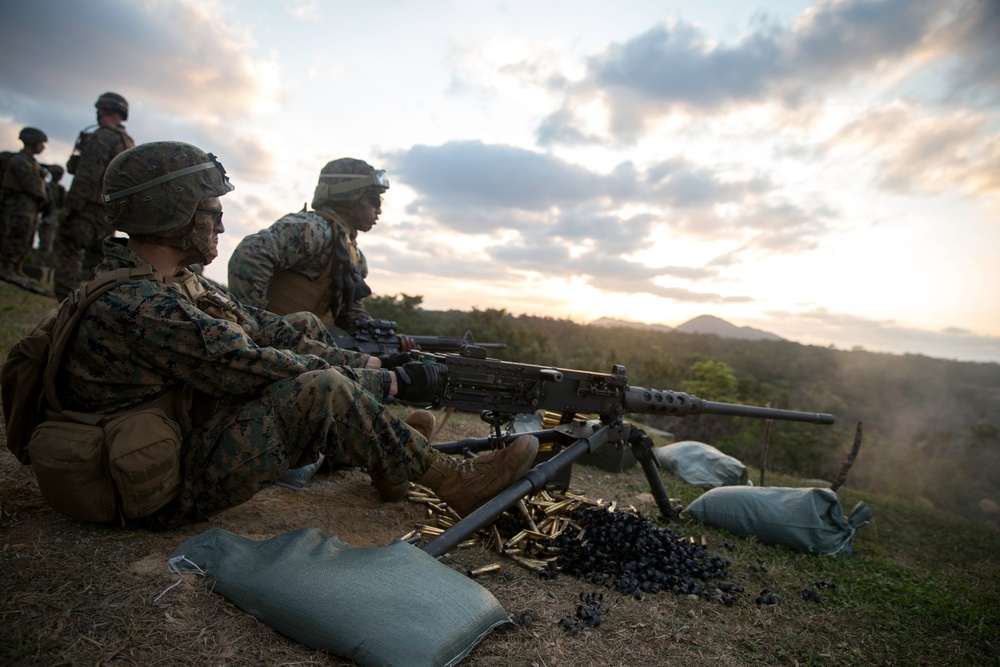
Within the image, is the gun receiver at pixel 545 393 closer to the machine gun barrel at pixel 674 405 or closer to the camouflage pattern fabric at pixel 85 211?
the machine gun barrel at pixel 674 405

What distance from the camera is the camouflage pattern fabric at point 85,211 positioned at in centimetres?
891

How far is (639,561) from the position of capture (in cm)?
373

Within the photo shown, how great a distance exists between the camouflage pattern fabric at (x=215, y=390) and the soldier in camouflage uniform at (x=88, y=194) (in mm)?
7508

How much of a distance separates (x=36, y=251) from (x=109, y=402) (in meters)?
23.5

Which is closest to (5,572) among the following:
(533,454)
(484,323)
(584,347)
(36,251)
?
(533,454)

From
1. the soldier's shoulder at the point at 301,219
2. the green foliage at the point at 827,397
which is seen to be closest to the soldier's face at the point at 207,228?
the soldier's shoulder at the point at 301,219

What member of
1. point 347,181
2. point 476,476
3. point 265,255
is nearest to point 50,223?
point 347,181

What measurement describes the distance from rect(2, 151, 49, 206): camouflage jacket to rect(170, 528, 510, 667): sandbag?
44.4 feet

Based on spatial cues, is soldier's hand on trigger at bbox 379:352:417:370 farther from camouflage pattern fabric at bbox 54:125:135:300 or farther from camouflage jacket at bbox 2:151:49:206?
camouflage jacket at bbox 2:151:49:206

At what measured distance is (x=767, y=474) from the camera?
8.10 m

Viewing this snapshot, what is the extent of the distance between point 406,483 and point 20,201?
43.4 ft

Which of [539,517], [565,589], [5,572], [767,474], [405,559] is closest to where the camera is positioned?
[5,572]

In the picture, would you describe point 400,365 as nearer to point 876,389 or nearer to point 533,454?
point 533,454

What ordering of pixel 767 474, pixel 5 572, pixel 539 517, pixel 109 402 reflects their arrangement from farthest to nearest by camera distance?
1. pixel 767 474
2. pixel 539 517
3. pixel 109 402
4. pixel 5 572
